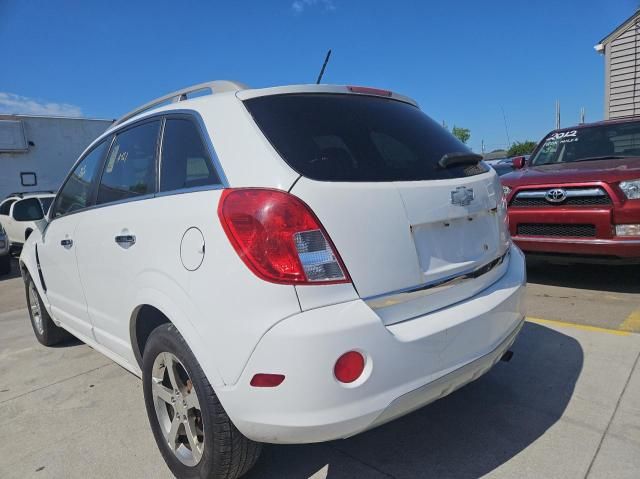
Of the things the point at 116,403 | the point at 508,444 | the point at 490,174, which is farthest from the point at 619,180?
the point at 116,403

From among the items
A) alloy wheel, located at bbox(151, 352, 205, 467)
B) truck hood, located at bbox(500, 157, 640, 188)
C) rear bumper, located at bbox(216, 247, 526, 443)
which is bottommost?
alloy wheel, located at bbox(151, 352, 205, 467)

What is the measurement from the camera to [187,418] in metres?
2.08

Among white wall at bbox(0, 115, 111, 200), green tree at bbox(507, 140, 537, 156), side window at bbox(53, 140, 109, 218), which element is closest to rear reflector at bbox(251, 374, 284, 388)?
side window at bbox(53, 140, 109, 218)

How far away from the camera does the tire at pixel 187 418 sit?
1846 mm

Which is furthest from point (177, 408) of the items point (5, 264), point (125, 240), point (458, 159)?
point (5, 264)

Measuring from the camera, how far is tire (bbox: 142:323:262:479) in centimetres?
185

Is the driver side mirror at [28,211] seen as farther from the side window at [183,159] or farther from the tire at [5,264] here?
the tire at [5,264]

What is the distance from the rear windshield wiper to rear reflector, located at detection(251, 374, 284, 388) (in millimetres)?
1188

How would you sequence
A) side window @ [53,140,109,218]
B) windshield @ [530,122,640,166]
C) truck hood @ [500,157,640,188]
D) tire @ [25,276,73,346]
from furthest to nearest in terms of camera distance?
windshield @ [530,122,640,166]
truck hood @ [500,157,640,188]
tire @ [25,276,73,346]
side window @ [53,140,109,218]

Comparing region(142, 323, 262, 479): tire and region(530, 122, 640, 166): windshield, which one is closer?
region(142, 323, 262, 479): tire

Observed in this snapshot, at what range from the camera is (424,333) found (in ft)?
5.93

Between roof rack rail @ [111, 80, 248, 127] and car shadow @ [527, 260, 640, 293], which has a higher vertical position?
roof rack rail @ [111, 80, 248, 127]

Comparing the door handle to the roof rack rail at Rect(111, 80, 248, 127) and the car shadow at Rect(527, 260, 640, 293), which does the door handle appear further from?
the car shadow at Rect(527, 260, 640, 293)

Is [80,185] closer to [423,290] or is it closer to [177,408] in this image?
[177,408]
